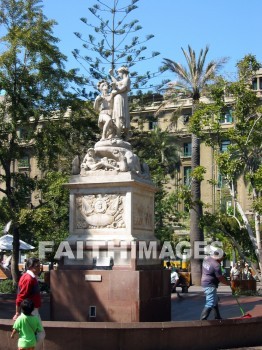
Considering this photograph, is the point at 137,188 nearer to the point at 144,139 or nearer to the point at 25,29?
the point at 25,29

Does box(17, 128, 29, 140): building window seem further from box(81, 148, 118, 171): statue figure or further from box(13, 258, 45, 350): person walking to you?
box(13, 258, 45, 350): person walking

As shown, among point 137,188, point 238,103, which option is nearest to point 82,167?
point 137,188

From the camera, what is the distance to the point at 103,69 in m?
32.8

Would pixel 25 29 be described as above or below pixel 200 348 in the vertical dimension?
above

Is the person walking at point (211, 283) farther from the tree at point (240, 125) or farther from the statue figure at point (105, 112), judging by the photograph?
the tree at point (240, 125)

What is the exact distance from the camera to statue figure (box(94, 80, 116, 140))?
45.9 ft

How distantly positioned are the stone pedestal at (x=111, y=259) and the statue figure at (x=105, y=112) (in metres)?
1.14

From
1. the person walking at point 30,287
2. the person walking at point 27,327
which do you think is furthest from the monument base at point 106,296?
the person walking at point 27,327

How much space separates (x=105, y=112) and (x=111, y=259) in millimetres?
3550

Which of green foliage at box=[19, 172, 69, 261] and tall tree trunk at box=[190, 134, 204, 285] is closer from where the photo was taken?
green foliage at box=[19, 172, 69, 261]

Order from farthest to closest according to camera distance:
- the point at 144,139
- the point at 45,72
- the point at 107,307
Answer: the point at 144,139 < the point at 45,72 < the point at 107,307

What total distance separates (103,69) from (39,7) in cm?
997

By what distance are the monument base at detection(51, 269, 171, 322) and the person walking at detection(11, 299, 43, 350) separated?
4.20 m

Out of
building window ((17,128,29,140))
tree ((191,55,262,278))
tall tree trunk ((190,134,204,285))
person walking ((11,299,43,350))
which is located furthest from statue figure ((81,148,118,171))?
tall tree trunk ((190,134,204,285))
